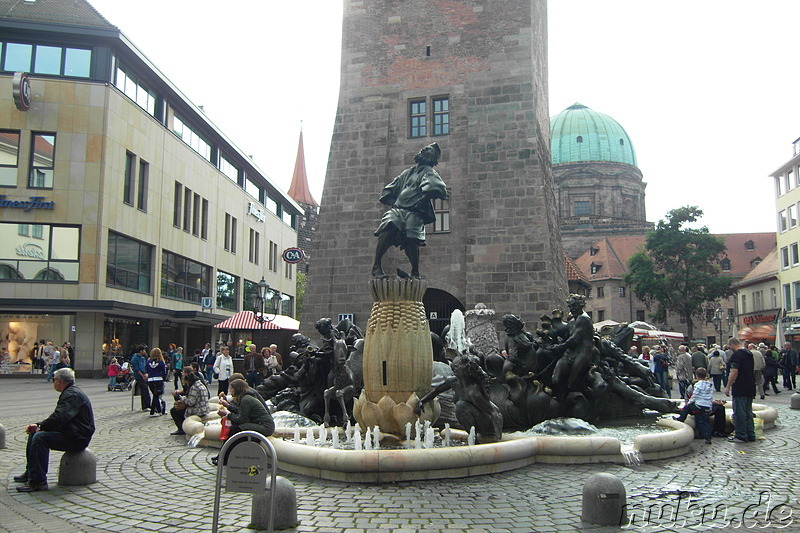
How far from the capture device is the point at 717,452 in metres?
9.97

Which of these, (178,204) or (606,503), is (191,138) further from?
(606,503)

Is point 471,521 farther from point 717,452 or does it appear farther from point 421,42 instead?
point 421,42

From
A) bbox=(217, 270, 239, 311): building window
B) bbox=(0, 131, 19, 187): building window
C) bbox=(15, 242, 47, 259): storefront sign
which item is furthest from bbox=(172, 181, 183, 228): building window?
bbox=(0, 131, 19, 187): building window

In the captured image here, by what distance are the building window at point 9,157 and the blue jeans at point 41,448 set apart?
87.1ft

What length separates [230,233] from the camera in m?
48.7

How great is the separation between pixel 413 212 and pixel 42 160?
1007 inches

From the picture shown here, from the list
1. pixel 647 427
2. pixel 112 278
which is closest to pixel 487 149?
pixel 647 427

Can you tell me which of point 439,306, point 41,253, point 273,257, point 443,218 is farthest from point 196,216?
point 439,306

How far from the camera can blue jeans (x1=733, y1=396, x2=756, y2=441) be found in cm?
1095

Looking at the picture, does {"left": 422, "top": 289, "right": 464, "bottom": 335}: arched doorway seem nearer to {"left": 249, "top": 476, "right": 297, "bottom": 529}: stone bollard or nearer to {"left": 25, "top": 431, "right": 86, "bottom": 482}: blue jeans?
{"left": 25, "top": 431, "right": 86, "bottom": 482}: blue jeans

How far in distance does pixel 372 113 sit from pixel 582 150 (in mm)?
61082

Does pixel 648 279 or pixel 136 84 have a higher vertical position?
pixel 136 84

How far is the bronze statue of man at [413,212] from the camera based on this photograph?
1091cm

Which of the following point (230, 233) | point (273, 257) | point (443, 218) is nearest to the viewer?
point (443, 218)
